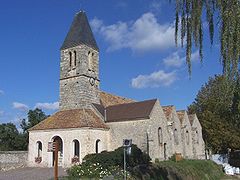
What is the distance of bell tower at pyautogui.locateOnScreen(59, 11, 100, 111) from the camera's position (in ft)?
105

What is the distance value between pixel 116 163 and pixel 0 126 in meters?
27.3

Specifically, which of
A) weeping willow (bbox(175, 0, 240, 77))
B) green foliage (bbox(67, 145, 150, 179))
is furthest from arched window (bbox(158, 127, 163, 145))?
weeping willow (bbox(175, 0, 240, 77))

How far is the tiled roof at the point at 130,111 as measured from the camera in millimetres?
29016

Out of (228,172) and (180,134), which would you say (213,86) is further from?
(228,172)

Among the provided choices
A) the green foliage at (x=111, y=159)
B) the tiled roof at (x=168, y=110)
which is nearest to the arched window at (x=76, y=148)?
the green foliage at (x=111, y=159)

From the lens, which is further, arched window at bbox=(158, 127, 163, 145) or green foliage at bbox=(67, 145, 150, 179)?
arched window at bbox=(158, 127, 163, 145)

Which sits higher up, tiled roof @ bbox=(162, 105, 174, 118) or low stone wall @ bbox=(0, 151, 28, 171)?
tiled roof @ bbox=(162, 105, 174, 118)

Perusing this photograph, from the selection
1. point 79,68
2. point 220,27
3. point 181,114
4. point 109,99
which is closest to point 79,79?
point 79,68

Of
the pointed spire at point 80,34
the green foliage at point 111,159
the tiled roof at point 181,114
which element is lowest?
the green foliage at point 111,159

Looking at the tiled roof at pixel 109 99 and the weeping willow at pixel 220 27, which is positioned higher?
the tiled roof at pixel 109 99

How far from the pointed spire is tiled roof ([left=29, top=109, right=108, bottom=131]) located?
24.5 feet

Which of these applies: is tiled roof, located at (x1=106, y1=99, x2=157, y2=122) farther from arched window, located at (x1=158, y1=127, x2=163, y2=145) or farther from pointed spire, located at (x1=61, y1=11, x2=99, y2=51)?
pointed spire, located at (x1=61, y1=11, x2=99, y2=51)

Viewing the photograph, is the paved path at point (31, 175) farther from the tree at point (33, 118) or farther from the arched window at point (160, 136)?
the tree at point (33, 118)

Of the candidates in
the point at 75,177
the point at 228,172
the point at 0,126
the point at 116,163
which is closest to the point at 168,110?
the point at 228,172
